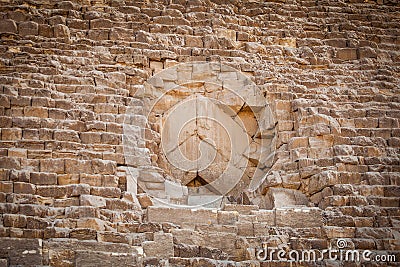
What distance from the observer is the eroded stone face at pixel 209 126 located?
15250 mm

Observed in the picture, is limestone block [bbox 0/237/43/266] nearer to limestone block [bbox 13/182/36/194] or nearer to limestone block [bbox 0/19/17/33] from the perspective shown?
limestone block [bbox 13/182/36/194]

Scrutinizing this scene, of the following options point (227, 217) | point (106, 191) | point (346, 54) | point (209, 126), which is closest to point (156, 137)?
point (209, 126)

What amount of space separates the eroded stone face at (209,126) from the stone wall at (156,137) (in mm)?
216

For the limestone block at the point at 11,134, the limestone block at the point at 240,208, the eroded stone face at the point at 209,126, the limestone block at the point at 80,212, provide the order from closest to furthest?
the limestone block at the point at 80,212
the limestone block at the point at 240,208
the limestone block at the point at 11,134
the eroded stone face at the point at 209,126

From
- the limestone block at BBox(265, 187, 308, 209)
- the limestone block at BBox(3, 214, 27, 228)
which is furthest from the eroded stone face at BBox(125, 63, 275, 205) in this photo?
the limestone block at BBox(3, 214, 27, 228)

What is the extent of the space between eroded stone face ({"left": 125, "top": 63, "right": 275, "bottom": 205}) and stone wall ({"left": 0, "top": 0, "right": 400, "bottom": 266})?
216 mm

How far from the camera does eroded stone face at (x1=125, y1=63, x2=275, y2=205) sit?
15.2 m

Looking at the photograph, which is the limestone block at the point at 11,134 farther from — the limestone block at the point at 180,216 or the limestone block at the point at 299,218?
the limestone block at the point at 299,218

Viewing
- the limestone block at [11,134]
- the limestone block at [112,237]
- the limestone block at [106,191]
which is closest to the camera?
the limestone block at [112,237]

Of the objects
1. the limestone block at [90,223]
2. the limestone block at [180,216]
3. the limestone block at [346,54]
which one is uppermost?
the limestone block at [346,54]

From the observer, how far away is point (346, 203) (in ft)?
43.7

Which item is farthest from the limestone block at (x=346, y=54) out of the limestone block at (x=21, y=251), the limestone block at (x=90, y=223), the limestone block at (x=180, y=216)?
the limestone block at (x=21, y=251)

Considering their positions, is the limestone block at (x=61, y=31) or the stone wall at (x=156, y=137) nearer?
the stone wall at (x=156, y=137)

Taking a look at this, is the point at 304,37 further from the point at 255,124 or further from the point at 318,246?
the point at 318,246
